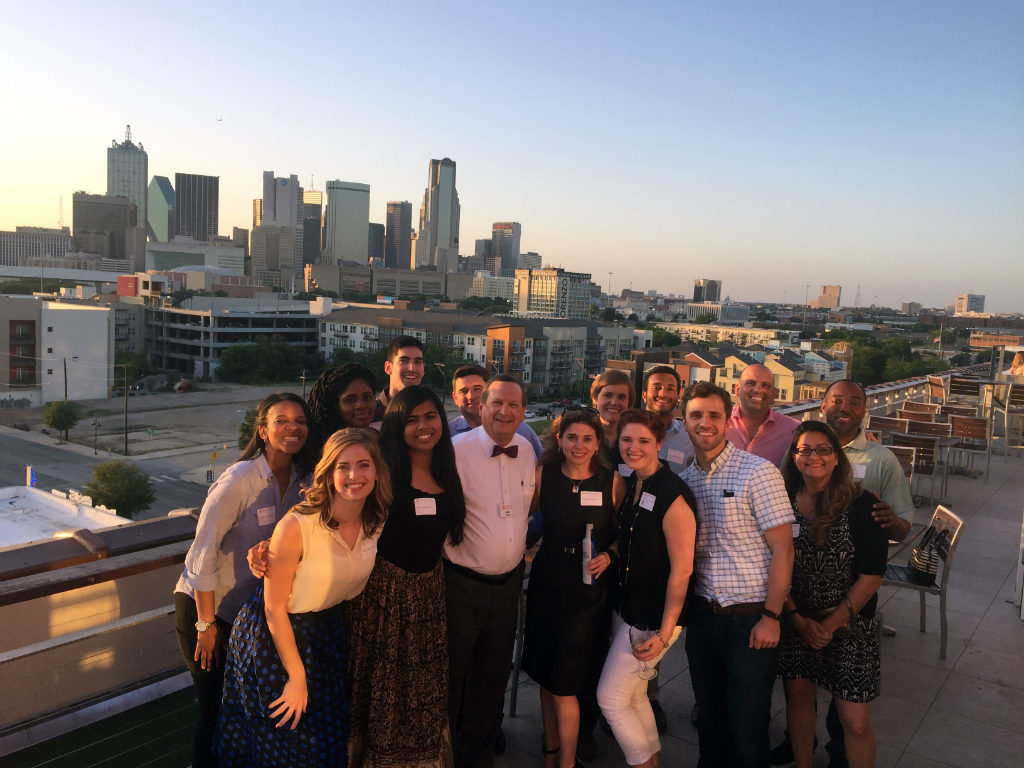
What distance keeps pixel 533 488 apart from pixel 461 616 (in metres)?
0.53

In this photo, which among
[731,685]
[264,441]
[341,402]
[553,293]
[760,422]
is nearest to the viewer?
[731,685]

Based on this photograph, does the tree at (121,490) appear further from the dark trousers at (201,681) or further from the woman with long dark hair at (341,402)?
the dark trousers at (201,681)

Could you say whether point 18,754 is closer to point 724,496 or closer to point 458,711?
point 458,711

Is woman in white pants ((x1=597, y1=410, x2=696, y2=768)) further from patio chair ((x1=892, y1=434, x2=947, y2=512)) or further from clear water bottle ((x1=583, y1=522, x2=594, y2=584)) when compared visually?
patio chair ((x1=892, y1=434, x2=947, y2=512))

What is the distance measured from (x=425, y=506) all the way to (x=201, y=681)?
1.05 meters

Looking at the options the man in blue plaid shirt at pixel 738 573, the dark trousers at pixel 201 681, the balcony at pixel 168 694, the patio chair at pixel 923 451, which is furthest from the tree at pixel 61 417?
the man in blue plaid shirt at pixel 738 573

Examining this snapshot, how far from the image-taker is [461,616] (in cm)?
265

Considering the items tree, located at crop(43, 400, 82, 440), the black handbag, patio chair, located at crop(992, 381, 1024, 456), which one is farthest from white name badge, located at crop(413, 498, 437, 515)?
tree, located at crop(43, 400, 82, 440)

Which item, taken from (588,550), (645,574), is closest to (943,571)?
(645,574)

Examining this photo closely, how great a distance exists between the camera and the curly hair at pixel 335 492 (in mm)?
2268

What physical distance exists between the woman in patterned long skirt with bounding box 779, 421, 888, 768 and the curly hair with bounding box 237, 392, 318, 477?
1.83m

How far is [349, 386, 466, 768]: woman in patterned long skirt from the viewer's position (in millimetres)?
2471

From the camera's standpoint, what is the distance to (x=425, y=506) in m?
2.51

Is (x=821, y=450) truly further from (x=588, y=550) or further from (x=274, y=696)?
(x=274, y=696)
